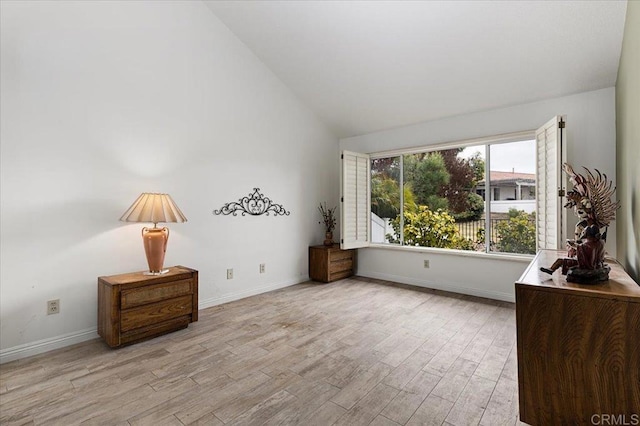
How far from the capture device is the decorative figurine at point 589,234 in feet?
5.53

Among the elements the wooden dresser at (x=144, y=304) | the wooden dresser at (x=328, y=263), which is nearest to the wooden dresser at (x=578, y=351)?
the wooden dresser at (x=144, y=304)

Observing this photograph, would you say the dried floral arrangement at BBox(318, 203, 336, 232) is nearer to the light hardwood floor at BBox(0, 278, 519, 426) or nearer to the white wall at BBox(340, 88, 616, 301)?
the white wall at BBox(340, 88, 616, 301)

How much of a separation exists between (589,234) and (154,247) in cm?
328

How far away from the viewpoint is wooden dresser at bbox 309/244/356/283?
4.80 m

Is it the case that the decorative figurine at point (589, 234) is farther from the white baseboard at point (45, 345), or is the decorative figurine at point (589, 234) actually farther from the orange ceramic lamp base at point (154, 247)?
the white baseboard at point (45, 345)

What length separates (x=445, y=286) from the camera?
14.4 ft

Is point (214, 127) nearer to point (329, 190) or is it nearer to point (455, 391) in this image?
point (329, 190)

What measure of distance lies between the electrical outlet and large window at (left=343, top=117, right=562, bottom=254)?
402 centimetres

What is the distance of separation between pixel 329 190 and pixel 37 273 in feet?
12.8

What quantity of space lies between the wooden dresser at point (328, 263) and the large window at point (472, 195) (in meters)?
0.65

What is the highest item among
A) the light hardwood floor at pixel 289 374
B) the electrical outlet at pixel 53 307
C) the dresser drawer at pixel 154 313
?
the electrical outlet at pixel 53 307

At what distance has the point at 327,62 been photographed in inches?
158

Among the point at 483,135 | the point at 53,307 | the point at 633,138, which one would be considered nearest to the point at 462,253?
the point at 483,135

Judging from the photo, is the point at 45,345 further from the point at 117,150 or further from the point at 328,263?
the point at 328,263
